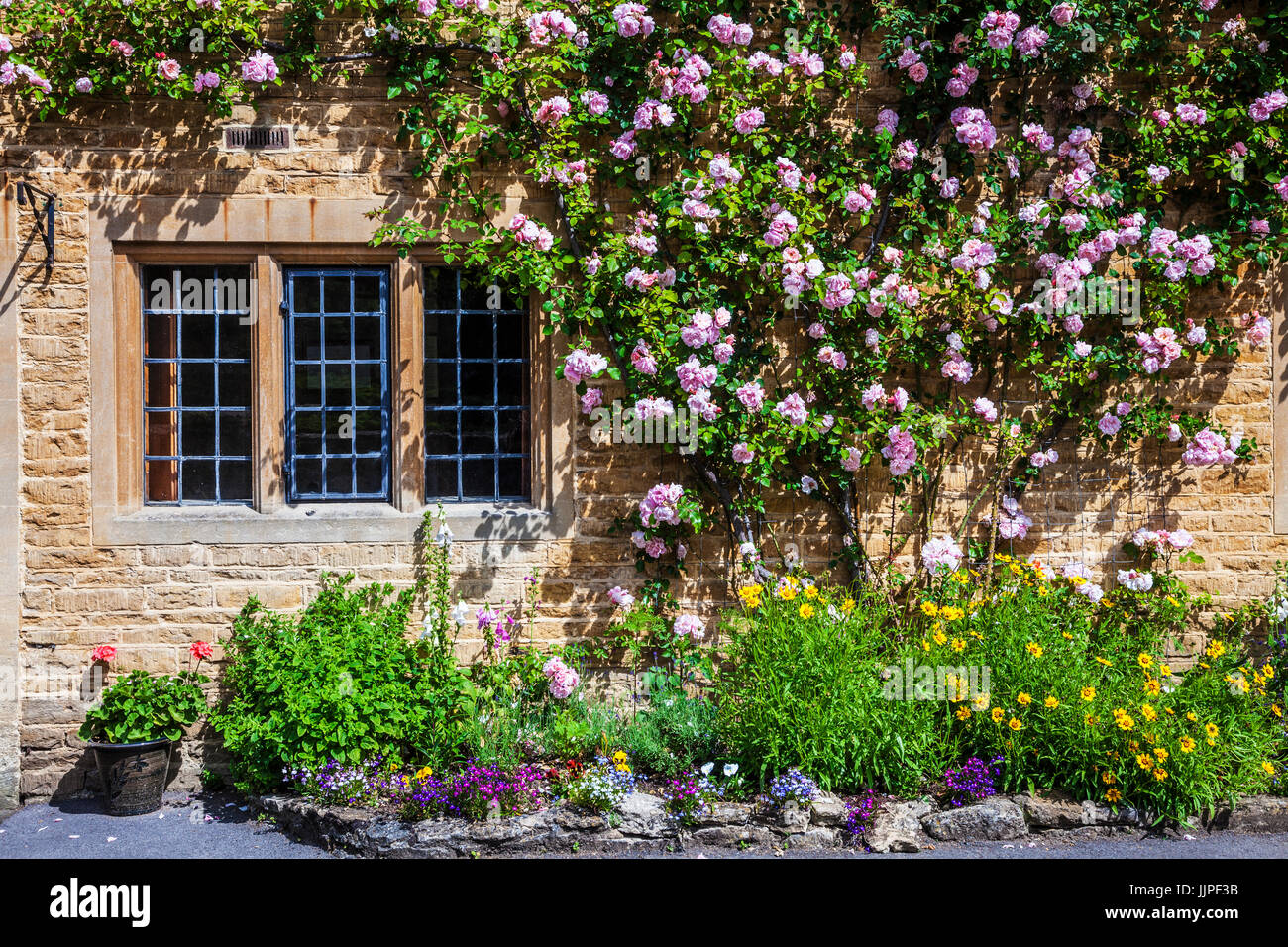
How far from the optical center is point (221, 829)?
16.8 ft

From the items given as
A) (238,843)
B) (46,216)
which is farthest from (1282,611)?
(46,216)

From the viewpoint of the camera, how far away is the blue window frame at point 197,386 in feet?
19.6

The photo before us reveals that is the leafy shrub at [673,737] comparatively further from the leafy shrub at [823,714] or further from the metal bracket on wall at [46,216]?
the metal bracket on wall at [46,216]

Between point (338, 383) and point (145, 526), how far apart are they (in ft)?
4.68

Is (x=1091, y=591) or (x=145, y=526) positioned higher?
(x=145, y=526)

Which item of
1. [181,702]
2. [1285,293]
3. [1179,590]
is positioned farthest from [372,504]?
[1285,293]

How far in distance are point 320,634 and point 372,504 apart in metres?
0.96

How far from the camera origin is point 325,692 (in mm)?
5129

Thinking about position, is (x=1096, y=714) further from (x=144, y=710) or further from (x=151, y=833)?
(x=144, y=710)

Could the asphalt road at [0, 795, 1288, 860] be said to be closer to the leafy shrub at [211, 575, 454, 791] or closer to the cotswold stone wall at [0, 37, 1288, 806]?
the leafy shrub at [211, 575, 454, 791]

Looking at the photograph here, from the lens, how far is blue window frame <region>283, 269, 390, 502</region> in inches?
237

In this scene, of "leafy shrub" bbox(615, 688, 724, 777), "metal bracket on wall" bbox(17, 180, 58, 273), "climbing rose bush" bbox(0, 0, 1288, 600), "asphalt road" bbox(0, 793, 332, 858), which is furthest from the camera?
"climbing rose bush" bbox(0, 0, 1288, 600)

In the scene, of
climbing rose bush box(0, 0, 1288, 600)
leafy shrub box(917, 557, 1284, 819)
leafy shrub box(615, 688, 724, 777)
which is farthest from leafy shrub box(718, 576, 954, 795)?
climbing rose bush box(0, 0, 1288, 600)

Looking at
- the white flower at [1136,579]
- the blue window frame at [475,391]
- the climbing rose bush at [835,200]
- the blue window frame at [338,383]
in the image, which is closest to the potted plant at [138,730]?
the blue window frame at [338,383]
